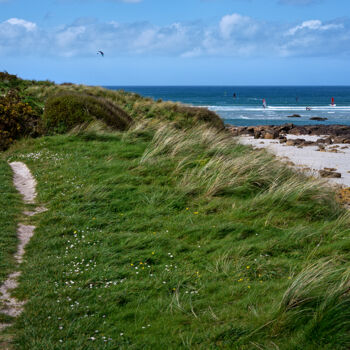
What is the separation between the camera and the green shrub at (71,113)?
1609 cm

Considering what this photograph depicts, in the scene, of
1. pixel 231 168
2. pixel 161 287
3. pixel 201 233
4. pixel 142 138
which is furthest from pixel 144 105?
pixel 161 287

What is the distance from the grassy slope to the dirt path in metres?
0.16

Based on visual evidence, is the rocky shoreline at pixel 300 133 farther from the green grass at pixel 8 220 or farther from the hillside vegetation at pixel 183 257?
the green grass at pixel 8 220

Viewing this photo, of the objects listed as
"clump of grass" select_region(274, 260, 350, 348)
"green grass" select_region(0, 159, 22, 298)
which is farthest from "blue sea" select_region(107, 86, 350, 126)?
"clump of grass" select_region(274, 260, 350, 348)

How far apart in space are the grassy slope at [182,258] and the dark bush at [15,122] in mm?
4586

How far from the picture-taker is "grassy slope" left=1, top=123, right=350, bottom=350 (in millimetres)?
4215

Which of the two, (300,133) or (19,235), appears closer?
(19,235)

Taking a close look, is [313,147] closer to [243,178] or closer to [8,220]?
[243,178]

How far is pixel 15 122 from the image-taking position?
1609 cm

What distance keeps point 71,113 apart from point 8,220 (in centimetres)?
911

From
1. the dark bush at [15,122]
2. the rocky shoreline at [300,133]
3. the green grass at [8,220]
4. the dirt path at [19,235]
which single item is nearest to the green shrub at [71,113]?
the dark bush at [15,122]

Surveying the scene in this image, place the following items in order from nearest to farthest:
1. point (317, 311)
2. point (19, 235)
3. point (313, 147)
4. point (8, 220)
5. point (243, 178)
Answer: point (317, 311) → point (19, 235) → point (8, 220) → point (243, 178) → point (313, 147)

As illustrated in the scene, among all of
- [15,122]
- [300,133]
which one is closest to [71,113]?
[15,122]

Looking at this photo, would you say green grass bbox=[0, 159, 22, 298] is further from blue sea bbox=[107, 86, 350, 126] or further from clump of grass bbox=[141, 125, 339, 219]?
blue sea bbox=[107, 86, 350, 126]
